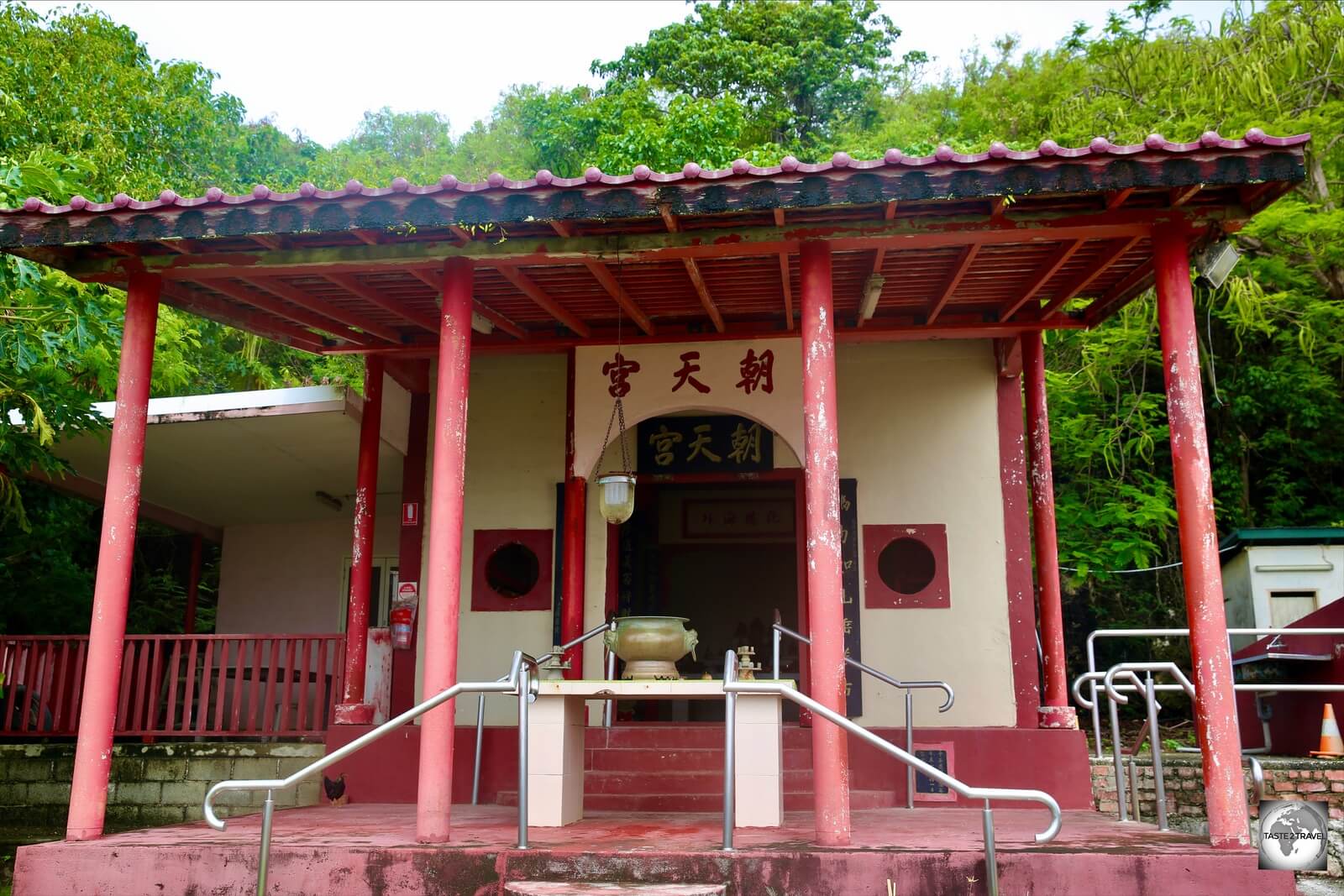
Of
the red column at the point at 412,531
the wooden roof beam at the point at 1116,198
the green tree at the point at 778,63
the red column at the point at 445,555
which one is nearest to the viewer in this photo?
the wooden roof beam at the point at 1116,198

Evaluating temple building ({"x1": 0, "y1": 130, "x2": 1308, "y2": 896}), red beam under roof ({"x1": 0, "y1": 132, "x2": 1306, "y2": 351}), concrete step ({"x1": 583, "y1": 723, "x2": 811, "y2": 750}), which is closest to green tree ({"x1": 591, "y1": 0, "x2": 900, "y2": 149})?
temple building ({"x1": 0, "y1": 130, "x2": 1308, "y2": 896})

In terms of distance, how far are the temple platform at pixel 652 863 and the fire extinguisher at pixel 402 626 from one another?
346cm

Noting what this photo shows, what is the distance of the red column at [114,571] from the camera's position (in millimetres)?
6469

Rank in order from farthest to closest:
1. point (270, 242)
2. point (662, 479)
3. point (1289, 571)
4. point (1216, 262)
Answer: point (1289, 571) → point (662, 479) → point (270, 242) → point (1216, 262)

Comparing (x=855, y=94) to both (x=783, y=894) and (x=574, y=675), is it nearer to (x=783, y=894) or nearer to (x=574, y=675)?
(x=574, y=675)

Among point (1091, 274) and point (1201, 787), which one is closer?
point (1091, 274)

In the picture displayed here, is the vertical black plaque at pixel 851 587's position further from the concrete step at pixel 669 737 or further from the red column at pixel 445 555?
the red column at pixel 445 555

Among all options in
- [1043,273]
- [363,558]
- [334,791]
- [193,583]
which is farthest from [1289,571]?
[193,583]

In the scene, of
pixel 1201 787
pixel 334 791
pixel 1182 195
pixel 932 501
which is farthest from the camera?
pixel 1201 787

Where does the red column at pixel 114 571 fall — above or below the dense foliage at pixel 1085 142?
below

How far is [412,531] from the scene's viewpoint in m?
10.3

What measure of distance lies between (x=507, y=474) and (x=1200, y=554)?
19.8 ft

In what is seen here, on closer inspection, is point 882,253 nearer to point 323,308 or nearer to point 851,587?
point 851,587

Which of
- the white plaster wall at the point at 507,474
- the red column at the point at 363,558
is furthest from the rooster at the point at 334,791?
the white plaster wall at the point at 507,474
